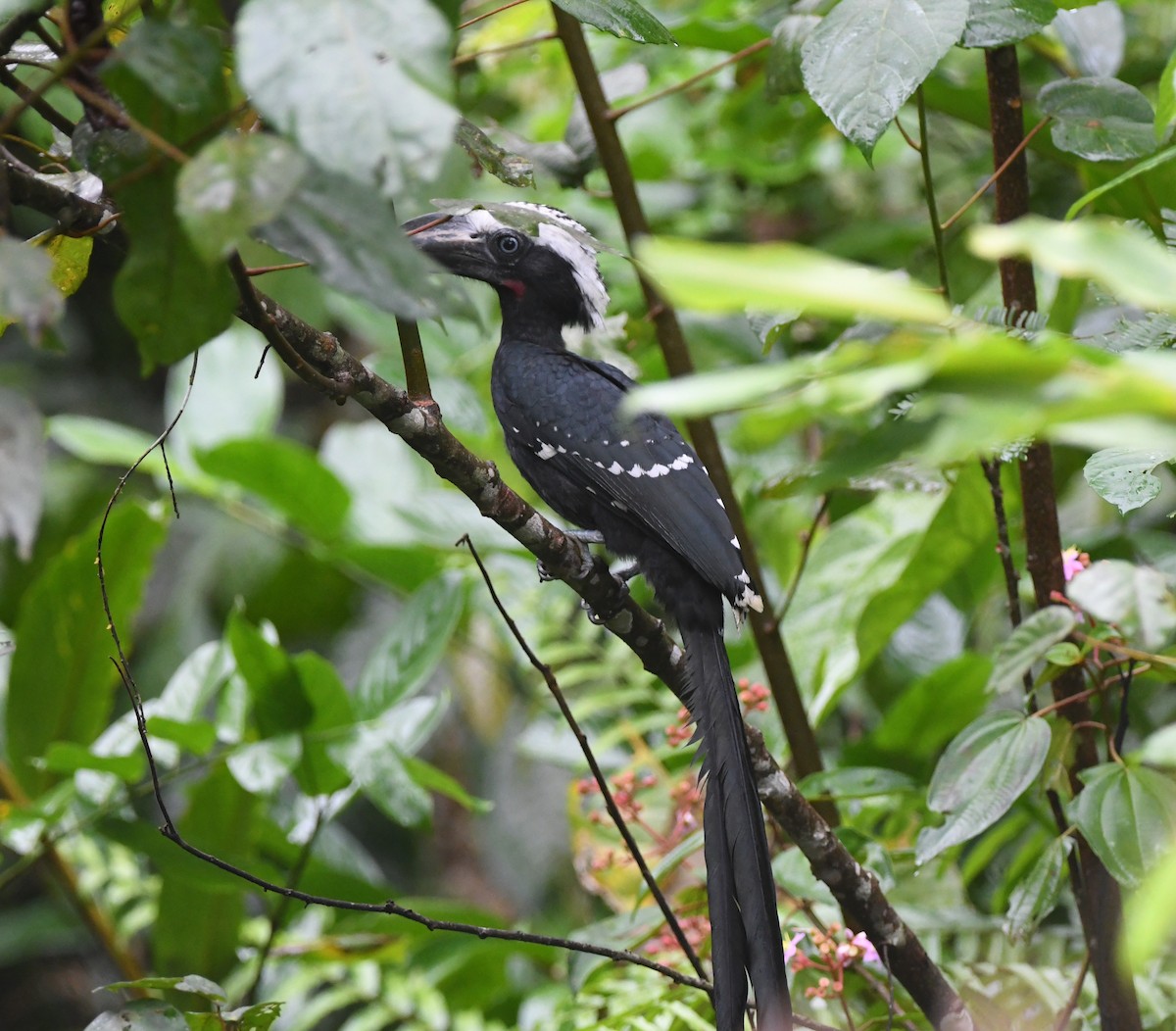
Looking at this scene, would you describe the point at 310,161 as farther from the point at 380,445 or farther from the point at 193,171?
the point at 380,445

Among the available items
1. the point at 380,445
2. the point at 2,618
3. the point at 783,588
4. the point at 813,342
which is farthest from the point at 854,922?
the point at 2,618

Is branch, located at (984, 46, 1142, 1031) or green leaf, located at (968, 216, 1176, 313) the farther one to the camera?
branch, located at (984, 46, 1142, 1031)

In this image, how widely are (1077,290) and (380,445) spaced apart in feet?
6.26

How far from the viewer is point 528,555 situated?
7.66 feet

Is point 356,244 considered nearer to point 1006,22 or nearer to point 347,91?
point 347,91

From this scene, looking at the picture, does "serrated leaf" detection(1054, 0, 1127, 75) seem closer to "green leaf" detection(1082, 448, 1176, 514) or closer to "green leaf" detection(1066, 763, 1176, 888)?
"green leaf" detection(1082, 448, 1176, 514)

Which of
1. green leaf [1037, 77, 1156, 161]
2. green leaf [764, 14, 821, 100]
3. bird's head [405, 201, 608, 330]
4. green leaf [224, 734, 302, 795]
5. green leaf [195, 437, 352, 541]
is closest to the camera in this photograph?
green leaf [1037, 77, 1156, 161]

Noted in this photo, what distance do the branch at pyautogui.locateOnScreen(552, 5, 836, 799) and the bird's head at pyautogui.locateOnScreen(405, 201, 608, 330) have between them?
1.08ft

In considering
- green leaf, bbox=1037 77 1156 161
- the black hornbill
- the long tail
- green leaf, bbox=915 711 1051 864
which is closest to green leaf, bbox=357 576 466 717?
the black hornbill

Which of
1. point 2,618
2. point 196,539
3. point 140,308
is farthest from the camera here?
point 196,539

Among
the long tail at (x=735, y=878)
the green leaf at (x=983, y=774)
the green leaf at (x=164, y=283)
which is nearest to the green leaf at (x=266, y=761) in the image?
the long tail at (x=735, y=878)

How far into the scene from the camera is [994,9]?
1.21 m

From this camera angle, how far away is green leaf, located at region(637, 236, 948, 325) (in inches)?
17.1

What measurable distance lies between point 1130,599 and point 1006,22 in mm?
800
